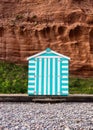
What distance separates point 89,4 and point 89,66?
3930mm

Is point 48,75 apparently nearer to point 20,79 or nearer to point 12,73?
point 20,79

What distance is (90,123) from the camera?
18.4 ft

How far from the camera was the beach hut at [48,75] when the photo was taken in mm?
9852

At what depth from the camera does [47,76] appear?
32.6 feet

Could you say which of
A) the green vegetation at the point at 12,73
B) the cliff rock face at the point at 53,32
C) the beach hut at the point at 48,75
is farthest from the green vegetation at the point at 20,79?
the beach hut at the point at 48,75

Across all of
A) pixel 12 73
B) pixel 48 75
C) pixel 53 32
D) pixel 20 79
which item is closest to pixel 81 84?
pixel 20 79

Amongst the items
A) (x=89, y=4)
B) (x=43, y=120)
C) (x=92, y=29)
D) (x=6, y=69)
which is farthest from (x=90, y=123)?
(x=89, y=4)

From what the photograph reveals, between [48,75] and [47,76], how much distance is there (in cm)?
4

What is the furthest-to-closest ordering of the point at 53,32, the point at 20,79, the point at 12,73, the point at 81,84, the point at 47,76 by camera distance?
the point at 53,32 → the point at 12,73 → the point at 20,79 → the point at 81,84 → the point at 47,76

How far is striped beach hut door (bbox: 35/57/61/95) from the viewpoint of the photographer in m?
9.85

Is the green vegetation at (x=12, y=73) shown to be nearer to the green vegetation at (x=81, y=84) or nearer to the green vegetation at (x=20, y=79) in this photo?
the green vegetation at (x=20, y=79)

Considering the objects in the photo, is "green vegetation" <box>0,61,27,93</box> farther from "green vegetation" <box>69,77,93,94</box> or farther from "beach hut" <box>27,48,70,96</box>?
"beach hut" <box>27,48,70,96</box>

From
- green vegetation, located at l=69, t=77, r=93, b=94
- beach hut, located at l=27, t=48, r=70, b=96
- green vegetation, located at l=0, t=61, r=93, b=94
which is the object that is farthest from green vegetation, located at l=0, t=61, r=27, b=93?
beach hut, located at l=27, t=48, r=70, b=96

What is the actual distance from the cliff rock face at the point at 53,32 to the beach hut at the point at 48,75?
9.23 metres
